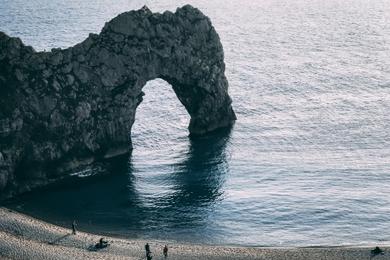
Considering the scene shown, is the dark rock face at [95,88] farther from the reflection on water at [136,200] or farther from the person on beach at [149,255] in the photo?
the person on beach at [149,255]

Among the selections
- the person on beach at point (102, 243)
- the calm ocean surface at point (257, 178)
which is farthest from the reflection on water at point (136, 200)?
the person on beach at point (102, 243)

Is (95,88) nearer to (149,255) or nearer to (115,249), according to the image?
(115,249)

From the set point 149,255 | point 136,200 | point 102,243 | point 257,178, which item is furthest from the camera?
point 257,178

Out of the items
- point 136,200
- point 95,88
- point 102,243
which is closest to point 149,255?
point 102,243

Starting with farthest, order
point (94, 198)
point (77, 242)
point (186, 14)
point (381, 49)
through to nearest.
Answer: point (381, 49), point (186, 14), point (94, 198), point (77, 242)

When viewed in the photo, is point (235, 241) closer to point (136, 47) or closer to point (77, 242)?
point (77, 242)

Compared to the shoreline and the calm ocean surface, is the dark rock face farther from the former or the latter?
the shoreline

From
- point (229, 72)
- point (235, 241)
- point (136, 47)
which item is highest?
point (136, 47)

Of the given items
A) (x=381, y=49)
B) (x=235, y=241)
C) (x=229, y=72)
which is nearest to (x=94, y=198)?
(x=235, y=241)
